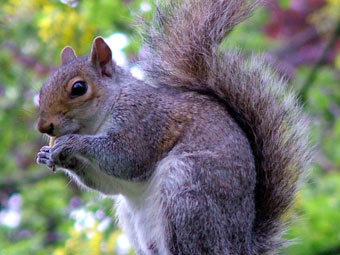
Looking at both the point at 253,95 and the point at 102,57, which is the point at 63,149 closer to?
the point at 102,57

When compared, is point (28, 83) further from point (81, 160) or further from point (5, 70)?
point (81, 160)

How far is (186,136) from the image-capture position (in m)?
2.33

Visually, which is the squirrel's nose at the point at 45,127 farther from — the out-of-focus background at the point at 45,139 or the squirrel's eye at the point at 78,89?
the out-of-focus background at the point at 45,139

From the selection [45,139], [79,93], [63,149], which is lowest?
[63,149]

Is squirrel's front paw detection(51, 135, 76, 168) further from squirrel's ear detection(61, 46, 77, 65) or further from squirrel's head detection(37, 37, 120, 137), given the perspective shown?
squirrel's ear detection(61, 46, 77, 65)

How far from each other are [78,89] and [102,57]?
169mm

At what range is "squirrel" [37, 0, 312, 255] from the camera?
87.9 inches

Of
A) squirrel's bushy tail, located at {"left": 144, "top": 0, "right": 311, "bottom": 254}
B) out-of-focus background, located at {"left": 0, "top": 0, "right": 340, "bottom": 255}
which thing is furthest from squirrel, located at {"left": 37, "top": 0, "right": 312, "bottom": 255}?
out-of-focus background, located at {"left": 0, "top": 0, "right": 340, "bottom": 255}

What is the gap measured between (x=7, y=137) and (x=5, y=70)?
449mm

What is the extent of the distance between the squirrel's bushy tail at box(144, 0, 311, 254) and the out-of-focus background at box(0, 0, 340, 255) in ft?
0.39

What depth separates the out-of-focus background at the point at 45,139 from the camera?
10.3 ft

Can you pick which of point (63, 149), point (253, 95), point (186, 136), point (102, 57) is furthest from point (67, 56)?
point (253, 95)

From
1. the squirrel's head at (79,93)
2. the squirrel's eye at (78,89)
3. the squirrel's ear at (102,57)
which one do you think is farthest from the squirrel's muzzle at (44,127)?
the squirrel's ear at (102,57)

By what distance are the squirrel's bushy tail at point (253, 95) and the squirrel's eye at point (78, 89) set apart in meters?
0.26
